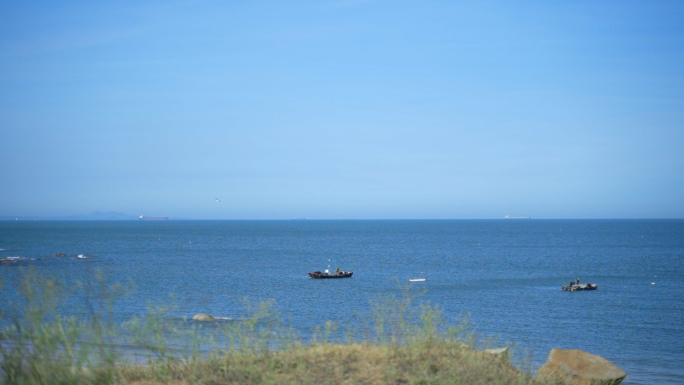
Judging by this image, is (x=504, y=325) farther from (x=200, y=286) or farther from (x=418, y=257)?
(x=418, y=257)

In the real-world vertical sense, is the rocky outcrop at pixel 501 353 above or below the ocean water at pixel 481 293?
above

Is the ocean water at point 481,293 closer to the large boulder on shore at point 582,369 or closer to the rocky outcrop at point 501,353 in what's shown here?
the rocky outcrop at point 501,353

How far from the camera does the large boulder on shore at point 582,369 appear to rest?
41.4 ft

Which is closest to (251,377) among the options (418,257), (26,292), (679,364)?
(26,292)

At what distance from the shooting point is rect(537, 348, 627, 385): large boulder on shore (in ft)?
41.4

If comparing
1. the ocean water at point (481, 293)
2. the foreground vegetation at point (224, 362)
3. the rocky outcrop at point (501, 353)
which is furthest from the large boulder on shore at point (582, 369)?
the foreground vegetation at point (224, 362)

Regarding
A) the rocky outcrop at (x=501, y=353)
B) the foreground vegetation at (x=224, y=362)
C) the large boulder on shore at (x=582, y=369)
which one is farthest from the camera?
the large boulder on shore at (x=582, y=369)

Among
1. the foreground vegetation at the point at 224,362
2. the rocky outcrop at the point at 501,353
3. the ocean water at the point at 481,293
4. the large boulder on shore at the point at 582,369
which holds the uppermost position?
the foreground vegetation at the point at 224,362

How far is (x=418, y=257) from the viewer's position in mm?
82438

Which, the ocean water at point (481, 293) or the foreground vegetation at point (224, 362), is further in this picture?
the ocean water at point (481, 293)

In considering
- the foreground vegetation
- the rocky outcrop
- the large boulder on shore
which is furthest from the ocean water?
the large boulder on shore

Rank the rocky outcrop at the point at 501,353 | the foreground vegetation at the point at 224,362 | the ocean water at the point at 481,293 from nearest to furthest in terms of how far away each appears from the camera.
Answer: the foreground vegetation at the point at 224,362
the rocky outcrop at the point at 501,353
the ocean water at the point at 481,293

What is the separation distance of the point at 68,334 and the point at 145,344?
44.4 inches

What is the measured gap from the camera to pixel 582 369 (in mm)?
13000
